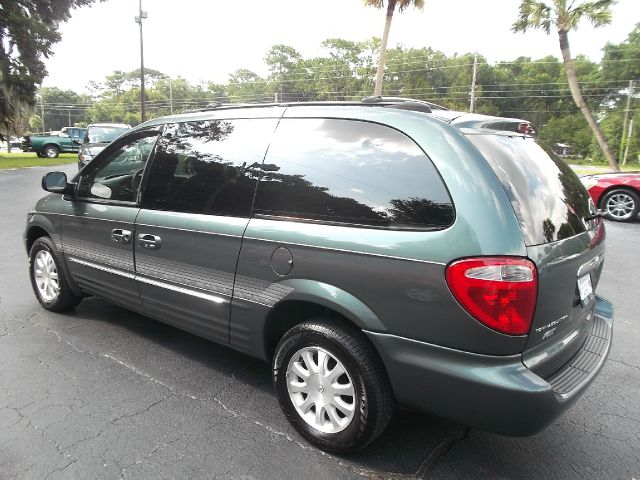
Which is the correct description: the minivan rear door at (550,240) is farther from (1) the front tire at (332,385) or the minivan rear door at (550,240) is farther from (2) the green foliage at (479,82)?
(2) the green foliage at (479,82)

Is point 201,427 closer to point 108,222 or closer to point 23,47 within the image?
point 108,222

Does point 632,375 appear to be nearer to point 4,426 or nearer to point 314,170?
point 314,170

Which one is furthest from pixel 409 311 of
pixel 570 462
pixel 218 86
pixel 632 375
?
pixel 218 86

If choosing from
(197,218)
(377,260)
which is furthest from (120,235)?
(377,260)

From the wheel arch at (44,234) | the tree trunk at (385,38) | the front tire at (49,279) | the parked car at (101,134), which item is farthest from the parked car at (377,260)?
the tree trunk at (385,38)

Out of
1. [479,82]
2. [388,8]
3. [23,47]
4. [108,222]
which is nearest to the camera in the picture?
[108,222]

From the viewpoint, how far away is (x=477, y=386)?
6.37 feet

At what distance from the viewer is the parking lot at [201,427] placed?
2.31m

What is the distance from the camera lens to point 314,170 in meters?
2.49

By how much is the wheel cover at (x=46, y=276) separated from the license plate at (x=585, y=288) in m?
4.04

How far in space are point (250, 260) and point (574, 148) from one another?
226 feet

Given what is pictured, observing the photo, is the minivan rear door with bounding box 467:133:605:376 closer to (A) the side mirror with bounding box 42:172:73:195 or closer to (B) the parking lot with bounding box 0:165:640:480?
(B) the parking lot with bounding box 0:165:640:480

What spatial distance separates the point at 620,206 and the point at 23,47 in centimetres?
2551

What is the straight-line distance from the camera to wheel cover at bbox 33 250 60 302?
13.7 ft
